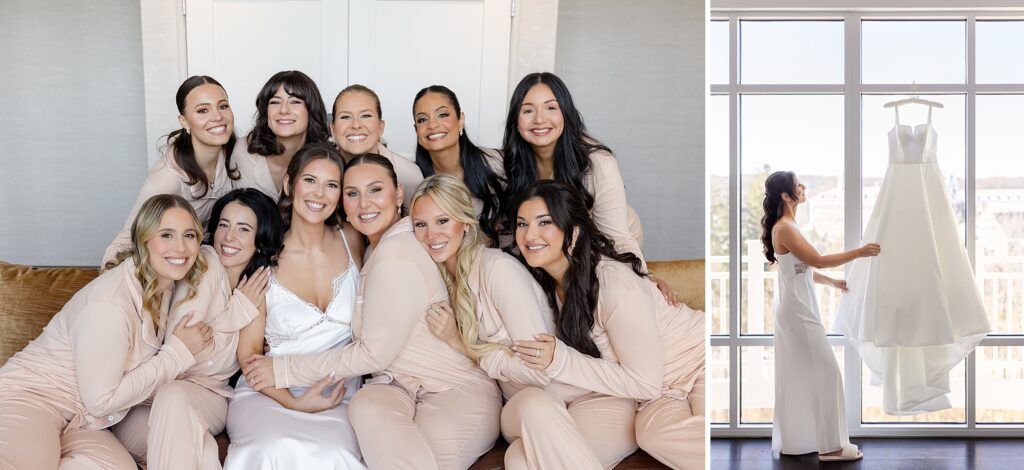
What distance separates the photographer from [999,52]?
69.2 inches

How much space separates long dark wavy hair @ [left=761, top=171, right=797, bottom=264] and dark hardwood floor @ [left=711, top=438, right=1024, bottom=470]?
458 mm

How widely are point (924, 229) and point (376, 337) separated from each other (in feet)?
4.38

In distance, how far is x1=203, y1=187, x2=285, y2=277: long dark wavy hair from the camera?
212 centimetres

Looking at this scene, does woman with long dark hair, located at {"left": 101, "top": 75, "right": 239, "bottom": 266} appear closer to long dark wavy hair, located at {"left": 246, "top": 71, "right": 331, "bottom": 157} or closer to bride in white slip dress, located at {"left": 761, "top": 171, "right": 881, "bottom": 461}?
long dark wavy hair, located at {"left": 246, "top": 71, "right": 331, "bottom": 157}

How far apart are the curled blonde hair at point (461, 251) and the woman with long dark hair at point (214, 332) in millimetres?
457

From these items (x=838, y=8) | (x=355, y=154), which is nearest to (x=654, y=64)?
(x=838, y=8)

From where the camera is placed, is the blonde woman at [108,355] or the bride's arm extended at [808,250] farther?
the blonde woman at [108,355]

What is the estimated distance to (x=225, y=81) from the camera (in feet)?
7.13

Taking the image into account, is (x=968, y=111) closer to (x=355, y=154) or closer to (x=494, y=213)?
(x=494, y=213)

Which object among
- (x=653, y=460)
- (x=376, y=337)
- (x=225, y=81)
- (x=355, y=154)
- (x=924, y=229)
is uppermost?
(x=225, y=81)

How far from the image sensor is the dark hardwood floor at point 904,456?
69.2 inches

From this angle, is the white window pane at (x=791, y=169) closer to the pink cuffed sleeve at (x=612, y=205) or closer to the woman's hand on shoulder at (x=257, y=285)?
the pink cuffed sleeve at (x=612, y=205)

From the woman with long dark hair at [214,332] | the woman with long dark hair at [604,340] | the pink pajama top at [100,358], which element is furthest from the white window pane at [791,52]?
the pink pajama top at [100,358]

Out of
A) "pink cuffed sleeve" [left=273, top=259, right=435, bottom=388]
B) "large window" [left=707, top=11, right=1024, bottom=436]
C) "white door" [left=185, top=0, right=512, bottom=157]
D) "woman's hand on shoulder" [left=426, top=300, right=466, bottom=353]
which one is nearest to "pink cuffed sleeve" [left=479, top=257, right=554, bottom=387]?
"woman's hand on shoulder" [left=426, top=300, right=466, bottom=353]
